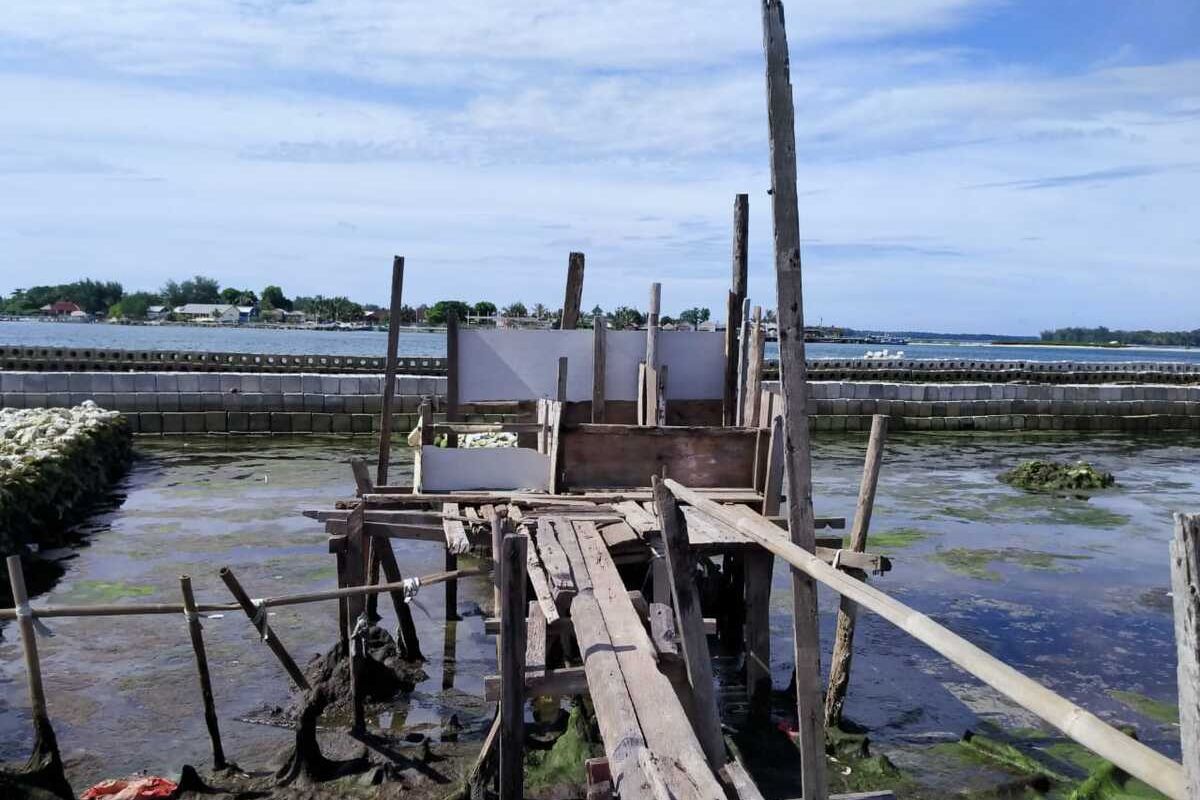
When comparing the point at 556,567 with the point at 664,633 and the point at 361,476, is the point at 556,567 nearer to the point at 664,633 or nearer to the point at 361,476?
the point at 664,633

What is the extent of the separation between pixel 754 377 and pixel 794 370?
4.57 metres

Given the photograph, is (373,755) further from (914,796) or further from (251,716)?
(914,796)

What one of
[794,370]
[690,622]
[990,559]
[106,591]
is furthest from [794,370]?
[990,559]

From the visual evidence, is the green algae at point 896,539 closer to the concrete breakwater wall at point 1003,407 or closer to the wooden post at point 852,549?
the wooden post at point 852,549

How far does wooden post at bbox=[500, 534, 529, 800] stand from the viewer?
5.03m

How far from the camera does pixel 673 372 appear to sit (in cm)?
1012

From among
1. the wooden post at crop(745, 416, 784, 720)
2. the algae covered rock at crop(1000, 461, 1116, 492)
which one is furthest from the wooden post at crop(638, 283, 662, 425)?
the algae covered rock at crop(1000, 461, 1116, 492)

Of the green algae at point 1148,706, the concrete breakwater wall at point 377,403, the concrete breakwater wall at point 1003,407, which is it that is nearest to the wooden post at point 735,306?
the green algae at point 1148,706

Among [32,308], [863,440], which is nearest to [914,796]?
[863,440]

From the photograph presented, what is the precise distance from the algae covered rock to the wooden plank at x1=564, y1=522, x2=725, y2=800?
1600cm

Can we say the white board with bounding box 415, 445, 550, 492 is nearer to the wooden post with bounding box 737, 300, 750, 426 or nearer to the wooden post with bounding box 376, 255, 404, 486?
the wooden post with bounding box 376, 255, 404, 486

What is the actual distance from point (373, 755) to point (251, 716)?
1.57 metres

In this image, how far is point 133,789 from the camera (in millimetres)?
6262

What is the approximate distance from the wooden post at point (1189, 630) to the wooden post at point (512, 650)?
128 inches
